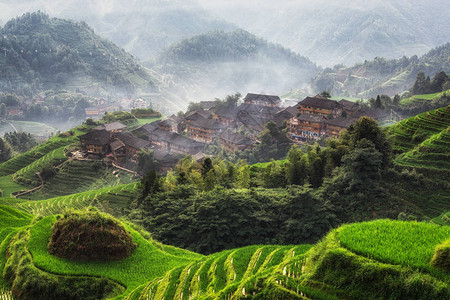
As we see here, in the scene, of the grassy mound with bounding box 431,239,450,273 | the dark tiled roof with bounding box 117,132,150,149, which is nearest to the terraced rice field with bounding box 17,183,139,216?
the dark tiled roof with bounding box 117,132,150,149

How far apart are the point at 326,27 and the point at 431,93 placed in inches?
4008

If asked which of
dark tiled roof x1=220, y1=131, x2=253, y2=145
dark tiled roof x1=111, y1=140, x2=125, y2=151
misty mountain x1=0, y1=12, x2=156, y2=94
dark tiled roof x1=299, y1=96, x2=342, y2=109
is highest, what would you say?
misty mountain x1=0, y1=12, x2=156, y2=94

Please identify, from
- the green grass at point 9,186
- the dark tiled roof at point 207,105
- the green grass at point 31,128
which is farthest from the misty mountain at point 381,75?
the green grass at point 9,186

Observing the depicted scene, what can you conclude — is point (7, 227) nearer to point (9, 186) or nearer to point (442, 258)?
point (442, 258)

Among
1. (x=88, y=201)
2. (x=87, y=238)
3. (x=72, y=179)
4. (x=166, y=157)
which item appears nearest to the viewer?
(x=87, y=238)

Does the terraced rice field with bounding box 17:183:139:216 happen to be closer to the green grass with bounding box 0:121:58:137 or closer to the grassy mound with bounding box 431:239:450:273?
the grassy mound with bounding box 431:239:450:273

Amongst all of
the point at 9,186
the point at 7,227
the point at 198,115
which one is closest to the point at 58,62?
the point at 198,115

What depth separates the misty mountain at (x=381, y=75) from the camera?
6962cm

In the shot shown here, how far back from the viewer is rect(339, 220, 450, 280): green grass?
5.37 metres

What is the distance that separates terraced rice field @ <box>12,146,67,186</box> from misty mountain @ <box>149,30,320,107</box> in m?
65.4

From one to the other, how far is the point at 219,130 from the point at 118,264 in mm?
33107

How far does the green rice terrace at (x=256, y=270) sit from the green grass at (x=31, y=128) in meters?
59.8

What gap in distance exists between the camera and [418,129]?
66.5ft

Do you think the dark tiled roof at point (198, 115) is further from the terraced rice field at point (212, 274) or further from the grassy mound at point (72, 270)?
the terraced rice field at point (212, 274)
